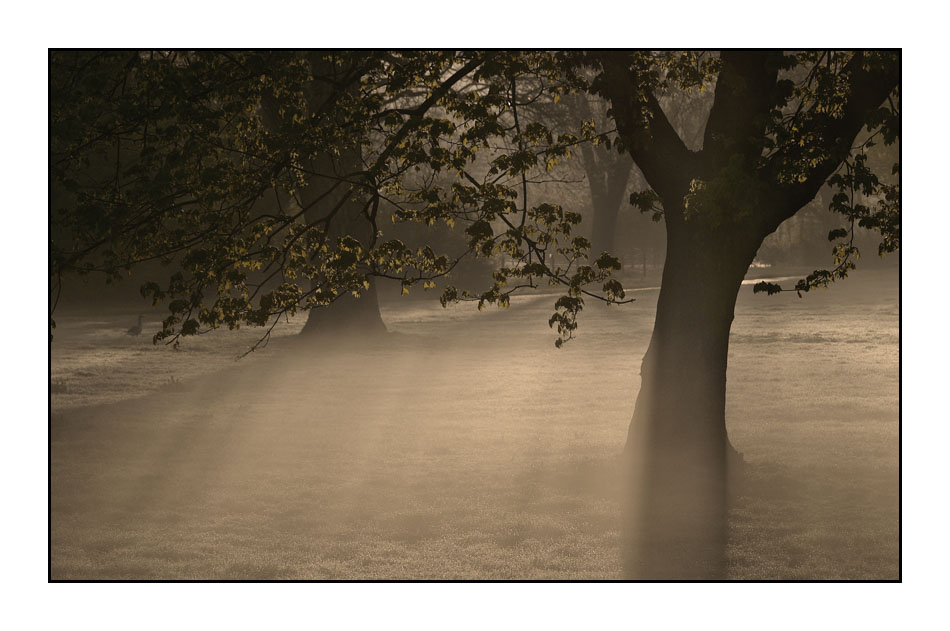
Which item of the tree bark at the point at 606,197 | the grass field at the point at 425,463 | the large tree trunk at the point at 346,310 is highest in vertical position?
the tree bark at the point at 606,197

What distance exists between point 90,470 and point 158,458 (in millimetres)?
849

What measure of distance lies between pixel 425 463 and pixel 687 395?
123 inches

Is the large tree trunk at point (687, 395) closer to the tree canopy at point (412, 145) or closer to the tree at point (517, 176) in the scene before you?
the tree at point (517, 176)

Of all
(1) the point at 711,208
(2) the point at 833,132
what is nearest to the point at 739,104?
(2) the point at 833,132

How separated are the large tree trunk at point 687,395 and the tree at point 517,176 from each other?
0.02 meters

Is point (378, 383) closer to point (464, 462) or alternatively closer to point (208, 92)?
point (464, 462)

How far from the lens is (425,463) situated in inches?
466

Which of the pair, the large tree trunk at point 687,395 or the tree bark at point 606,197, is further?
the tree bark at point 606,197

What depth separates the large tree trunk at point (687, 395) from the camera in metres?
9.80

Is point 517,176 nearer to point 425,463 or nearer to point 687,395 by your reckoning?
point 687,395

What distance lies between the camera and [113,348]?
992 inches

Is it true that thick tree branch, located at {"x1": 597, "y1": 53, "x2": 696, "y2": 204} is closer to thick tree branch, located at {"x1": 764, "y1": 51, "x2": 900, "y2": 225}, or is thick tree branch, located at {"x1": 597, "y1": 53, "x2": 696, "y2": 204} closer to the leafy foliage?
the leafy foliage

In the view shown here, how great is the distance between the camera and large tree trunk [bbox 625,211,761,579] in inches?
386

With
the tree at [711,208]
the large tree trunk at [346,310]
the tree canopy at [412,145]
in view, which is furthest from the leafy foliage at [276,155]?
the large tree trunk at [346,310]
